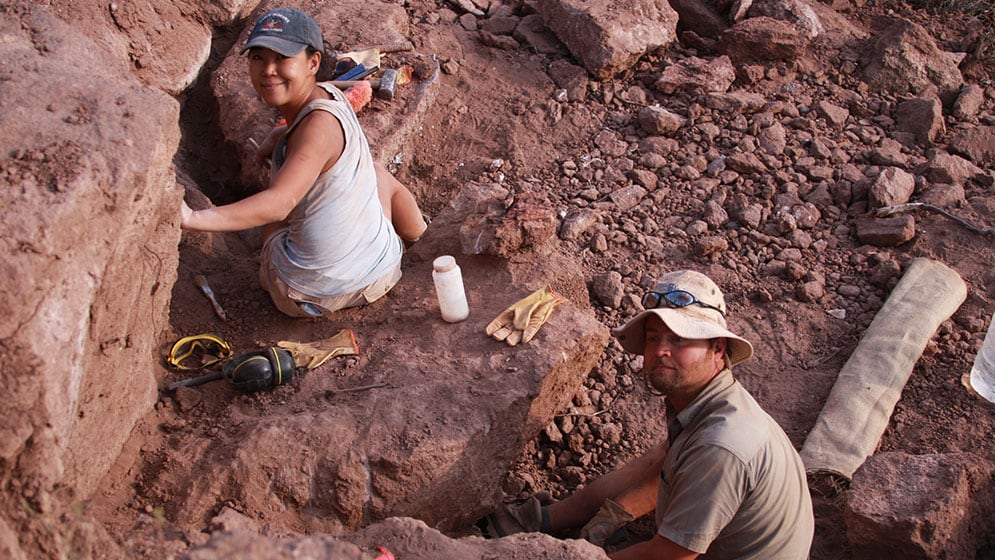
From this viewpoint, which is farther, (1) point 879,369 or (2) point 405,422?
(1) point 879,369

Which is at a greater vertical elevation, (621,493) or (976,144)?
(976,144)

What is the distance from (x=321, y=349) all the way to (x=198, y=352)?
569 mm

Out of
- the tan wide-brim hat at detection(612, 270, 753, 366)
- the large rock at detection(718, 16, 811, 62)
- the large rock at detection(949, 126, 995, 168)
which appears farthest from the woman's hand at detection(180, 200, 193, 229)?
the large rock at detection(949, 126, 995, 168)

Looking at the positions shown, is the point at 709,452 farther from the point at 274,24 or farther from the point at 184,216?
the point at 274,24

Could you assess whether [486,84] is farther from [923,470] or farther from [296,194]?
[923,470]

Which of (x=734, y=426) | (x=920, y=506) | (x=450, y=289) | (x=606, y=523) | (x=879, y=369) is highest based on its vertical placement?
(x=734, y=426)

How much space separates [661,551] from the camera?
2.67m

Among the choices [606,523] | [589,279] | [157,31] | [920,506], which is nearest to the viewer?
[920,506]

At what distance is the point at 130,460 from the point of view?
303 cm

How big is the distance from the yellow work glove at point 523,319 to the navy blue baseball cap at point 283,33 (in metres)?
1.38

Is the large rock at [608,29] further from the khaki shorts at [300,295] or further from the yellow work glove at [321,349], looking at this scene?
the yellow work glove at [321,349]

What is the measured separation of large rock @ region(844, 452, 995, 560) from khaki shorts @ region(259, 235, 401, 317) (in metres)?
2.18

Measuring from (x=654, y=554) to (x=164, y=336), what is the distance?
229 cm

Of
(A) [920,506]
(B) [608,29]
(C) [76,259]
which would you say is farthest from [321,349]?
(B) [608,29]
